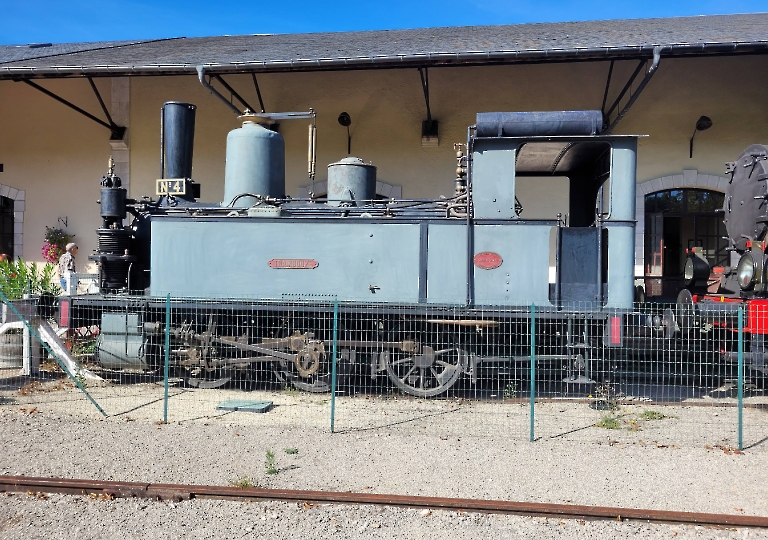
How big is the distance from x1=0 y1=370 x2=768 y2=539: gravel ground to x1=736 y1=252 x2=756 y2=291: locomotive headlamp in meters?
1.31

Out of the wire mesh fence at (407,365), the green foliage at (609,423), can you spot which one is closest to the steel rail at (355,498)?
the wire mesh fence at (407,365)

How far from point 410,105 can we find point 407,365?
6181 mm

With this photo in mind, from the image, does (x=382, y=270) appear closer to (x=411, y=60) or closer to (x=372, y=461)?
(x=372, y=461)

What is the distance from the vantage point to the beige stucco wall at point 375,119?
1058 cm

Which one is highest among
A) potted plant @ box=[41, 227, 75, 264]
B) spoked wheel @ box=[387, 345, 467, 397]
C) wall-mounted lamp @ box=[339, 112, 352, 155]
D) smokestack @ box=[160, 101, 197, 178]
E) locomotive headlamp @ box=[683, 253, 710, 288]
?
wall-mounted lamp @ box=[339, 112, 352, 155]

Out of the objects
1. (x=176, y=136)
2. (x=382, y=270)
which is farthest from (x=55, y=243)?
(x=382, y=270)

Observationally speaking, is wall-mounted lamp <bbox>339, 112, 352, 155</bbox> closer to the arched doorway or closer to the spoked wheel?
the arched doorway

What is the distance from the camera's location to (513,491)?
418 centimetres

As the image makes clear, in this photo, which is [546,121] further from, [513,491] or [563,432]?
[513,491]

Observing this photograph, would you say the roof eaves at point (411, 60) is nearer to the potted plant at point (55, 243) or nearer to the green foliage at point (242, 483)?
the potted plant at point (55, 243)

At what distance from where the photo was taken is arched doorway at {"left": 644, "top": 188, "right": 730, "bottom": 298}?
35.5 ft

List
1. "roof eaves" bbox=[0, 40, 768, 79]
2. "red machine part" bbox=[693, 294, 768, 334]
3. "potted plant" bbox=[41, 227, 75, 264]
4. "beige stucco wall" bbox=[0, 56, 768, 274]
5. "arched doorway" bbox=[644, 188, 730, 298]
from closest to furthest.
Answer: "red machine part" bbox=[693, 294, 768, 334], "roof eaves" bbox=[0, 40, 768, 79], "beige stucco wall" bbox=[0, 56, 768, 274], "arched doorway" bbox=[644, 188, 730, 298], "potted plant" bbox=[41, 227, 75, 264]

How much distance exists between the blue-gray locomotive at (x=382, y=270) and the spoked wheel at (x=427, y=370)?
0.02m

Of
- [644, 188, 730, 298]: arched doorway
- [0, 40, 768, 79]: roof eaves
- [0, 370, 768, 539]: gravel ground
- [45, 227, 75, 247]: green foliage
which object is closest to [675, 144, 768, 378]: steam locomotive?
[0, 370, 768, 539]: gravel ground
